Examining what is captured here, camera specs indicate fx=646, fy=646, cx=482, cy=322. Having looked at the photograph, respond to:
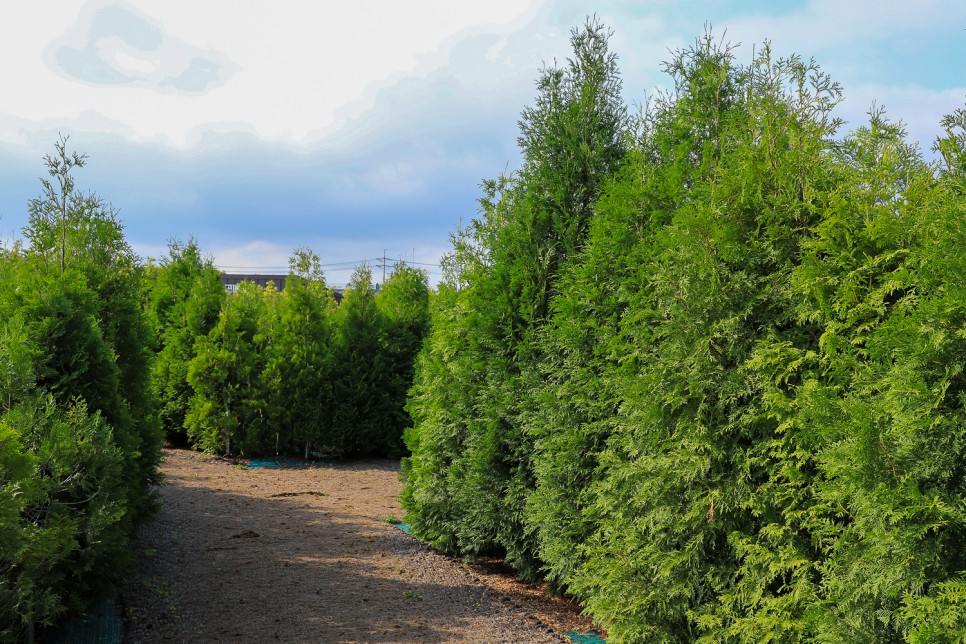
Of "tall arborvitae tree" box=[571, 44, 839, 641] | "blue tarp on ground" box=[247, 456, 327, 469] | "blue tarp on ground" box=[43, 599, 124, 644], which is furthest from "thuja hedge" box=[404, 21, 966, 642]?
"blue tarp on ground" box=[247, 456, 327, 469]

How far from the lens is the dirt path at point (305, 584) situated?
5145 mm

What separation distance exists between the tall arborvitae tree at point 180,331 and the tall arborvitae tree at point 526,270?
360 inches

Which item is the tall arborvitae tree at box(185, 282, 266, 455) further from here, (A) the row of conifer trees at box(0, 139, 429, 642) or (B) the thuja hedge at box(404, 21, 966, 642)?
(B) the thuja hedge at box(404, 21, 966, 642)

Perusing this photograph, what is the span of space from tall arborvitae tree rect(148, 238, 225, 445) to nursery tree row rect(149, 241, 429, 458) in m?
0.02

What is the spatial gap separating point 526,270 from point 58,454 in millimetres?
4105

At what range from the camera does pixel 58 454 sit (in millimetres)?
4320

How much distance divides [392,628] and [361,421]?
30.6 ft

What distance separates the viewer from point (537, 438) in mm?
6102

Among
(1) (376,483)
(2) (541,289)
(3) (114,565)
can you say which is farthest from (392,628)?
(1) (376,483)

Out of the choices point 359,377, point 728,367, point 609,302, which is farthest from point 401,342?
point 728,367

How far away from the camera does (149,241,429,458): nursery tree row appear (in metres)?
13.5

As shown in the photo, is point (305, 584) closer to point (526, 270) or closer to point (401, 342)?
point (526, 270)

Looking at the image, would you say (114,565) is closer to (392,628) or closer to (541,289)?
(392,628)

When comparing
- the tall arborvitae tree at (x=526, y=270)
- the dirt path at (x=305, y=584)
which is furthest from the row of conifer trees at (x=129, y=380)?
the tall arborvitae tree at (x=526, y=270)
